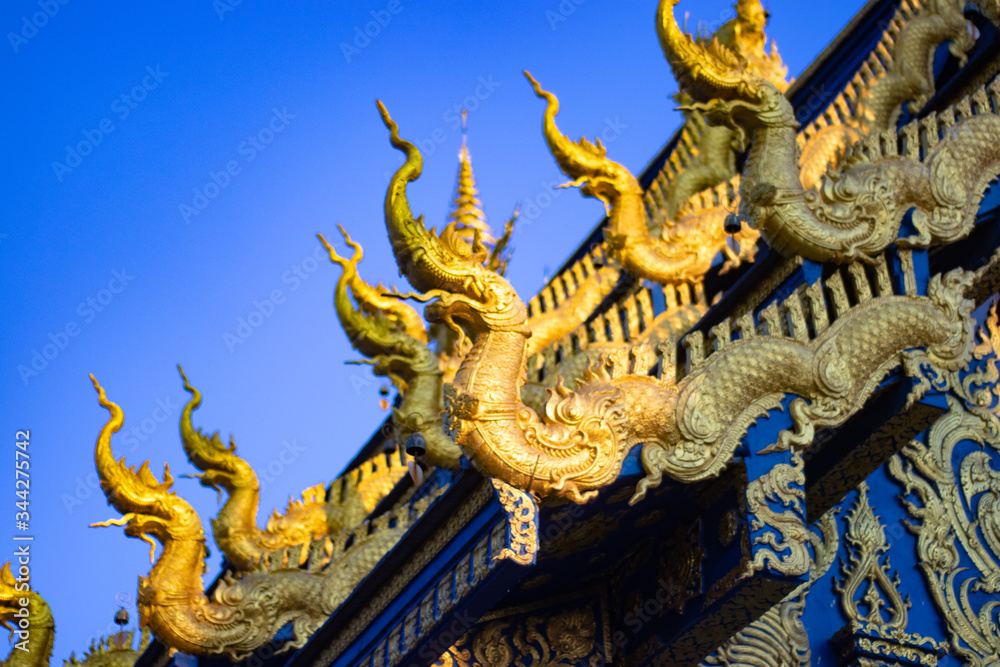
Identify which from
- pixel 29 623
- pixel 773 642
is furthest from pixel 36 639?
pixel 773 642

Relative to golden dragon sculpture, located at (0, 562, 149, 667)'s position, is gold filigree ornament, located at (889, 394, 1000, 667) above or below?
below

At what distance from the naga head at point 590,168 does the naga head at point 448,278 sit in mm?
3499

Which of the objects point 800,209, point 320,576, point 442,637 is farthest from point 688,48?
point 320,576

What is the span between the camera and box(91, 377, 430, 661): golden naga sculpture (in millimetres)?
7848

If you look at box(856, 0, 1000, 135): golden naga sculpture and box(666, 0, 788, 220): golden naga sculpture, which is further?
box(666, 0, 788, 220): golden naga sculpture

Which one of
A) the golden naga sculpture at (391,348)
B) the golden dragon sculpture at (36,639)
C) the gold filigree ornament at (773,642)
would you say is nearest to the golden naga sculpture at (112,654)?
the golden dragon sculpture at (36,639)

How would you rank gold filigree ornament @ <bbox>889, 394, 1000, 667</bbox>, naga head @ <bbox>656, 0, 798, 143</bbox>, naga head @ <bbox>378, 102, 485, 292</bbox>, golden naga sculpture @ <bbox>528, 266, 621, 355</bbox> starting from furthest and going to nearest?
1. golden naga sculpture @ <bbox>528, 266, 621, 355</bbox>
2. naga head @ <bbox>656, 0, 798, 143</bbox>
3. gold filigree ornament @ <bbox>889, 394, 1000, 667</bbox>
4. naga head @ <bbox>378, 102, 485, 292</bbox>

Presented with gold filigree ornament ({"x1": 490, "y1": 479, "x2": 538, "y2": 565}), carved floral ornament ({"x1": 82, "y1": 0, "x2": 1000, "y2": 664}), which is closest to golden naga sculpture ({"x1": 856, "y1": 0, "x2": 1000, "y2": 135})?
carved floral ornament ({"x1": 82, "y1": 0, "x2": 1000, "y2": 664})

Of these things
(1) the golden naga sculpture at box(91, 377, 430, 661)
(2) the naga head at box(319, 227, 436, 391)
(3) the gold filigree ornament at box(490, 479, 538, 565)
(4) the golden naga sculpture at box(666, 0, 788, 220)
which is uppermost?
(4) the golden naga sculpture at box(666, 0, 788, 220)

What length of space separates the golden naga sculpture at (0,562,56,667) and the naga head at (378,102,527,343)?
521cm

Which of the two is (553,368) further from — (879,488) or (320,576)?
(879,488)

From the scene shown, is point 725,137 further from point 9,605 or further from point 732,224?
point 9,605

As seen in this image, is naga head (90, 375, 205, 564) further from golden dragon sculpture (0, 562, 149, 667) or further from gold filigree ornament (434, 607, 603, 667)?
gold filigree ornament (434, 607, 603, 667)

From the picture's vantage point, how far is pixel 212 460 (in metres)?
9.42
